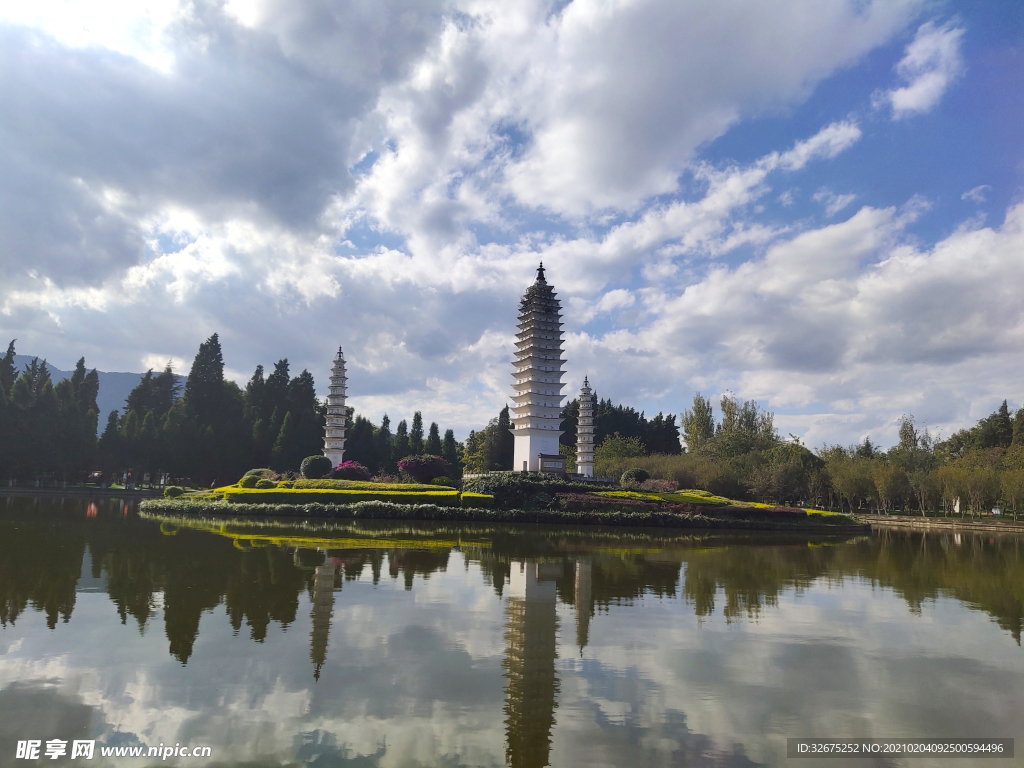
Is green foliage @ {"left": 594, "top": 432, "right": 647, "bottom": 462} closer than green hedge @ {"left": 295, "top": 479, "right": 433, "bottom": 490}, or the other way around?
green hedge @ {"left": 295, "top": 479, "right": 433, "bottom": 490}

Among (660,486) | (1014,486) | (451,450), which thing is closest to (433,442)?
(451,450)

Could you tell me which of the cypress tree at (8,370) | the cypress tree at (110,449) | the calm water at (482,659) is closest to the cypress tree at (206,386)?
the cypress tree at (110,449)

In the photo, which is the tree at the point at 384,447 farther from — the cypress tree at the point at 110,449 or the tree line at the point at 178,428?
the cypress tree at the point at 110,449

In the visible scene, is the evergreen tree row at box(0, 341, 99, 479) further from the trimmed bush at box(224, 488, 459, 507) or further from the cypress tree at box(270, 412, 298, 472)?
the trimmed bush at box(224, 488, 459, 507)

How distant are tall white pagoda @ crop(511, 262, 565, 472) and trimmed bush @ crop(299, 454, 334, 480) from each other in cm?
1730

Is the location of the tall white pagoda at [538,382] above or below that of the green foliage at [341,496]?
above

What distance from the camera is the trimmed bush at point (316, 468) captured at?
159 ft

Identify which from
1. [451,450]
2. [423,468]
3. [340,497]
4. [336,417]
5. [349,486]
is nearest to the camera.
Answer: [340,497]

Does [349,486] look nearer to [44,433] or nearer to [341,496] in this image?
[341,496]

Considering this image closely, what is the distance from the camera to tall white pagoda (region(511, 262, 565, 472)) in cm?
5572

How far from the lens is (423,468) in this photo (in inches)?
1895

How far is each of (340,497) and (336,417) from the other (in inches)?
1005

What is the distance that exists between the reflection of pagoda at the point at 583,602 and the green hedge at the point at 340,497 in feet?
62.7

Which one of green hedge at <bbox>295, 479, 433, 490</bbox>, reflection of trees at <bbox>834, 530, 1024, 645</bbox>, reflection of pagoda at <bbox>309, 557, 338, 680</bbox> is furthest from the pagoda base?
reflection of pagoda at <bbox>309, 557, 338, 680</bbox>
